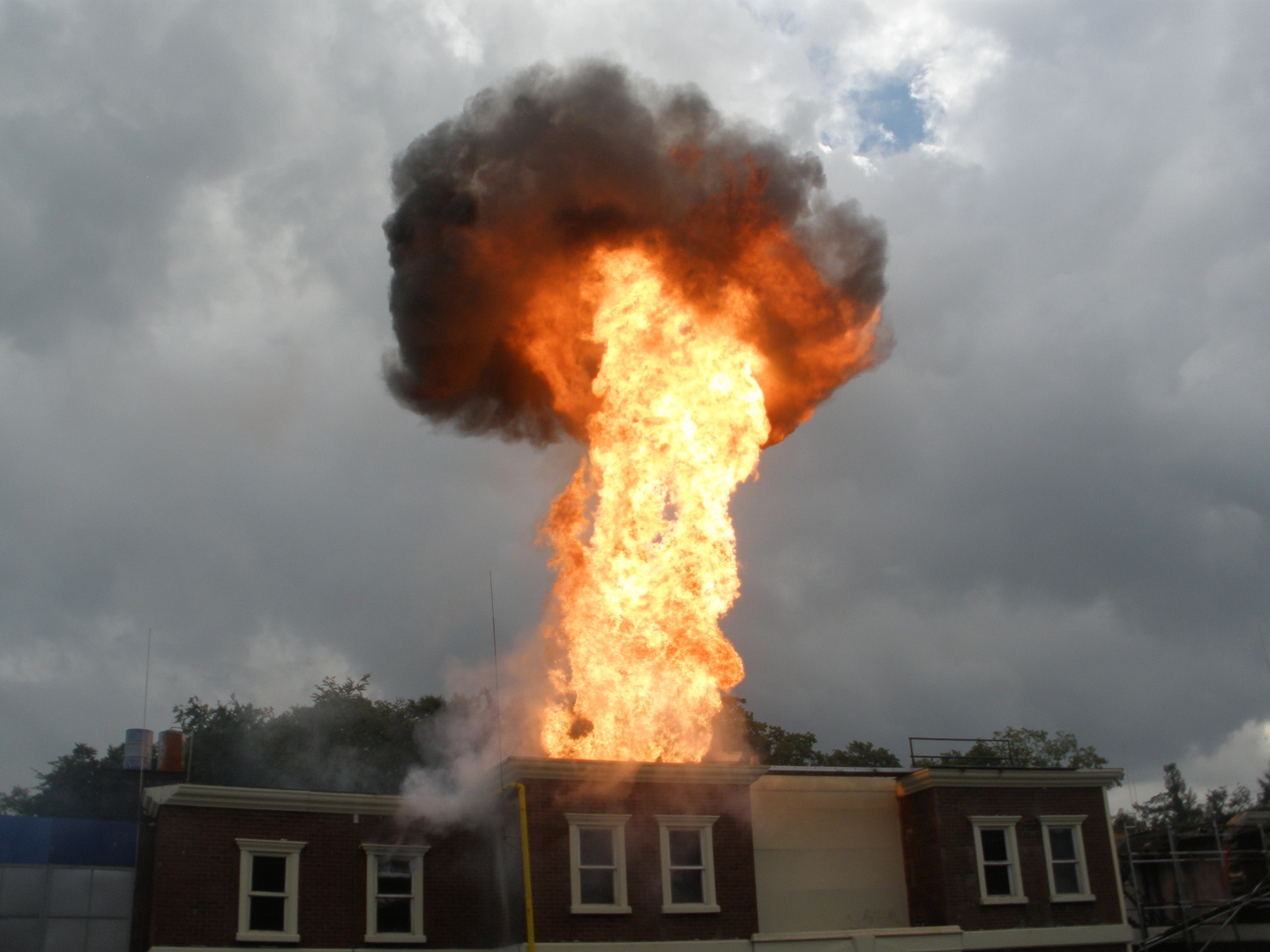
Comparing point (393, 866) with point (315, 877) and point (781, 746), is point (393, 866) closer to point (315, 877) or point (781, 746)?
point (315, 877)

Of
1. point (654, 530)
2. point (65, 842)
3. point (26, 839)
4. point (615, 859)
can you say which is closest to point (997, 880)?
point (615, 859)

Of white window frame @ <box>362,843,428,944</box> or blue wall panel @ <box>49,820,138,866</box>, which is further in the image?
white window frame @ <box>362,843,428,944</box>

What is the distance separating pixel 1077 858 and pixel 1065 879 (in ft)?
1.67

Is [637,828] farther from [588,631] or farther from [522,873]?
[588,631]

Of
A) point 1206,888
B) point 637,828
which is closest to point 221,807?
point 637,828

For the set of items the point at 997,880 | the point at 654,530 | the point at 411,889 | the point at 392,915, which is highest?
the point at 654,530

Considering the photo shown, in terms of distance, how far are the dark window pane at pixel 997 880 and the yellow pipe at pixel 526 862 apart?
9643 millimetres

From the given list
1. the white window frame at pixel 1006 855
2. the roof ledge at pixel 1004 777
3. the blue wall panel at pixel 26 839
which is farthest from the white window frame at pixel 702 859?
the blue wall panel at pixel 26 839

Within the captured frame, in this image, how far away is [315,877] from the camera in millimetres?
19750

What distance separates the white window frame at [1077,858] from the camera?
2219 centimetres

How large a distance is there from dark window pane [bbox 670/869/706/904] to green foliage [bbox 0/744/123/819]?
30.8 metres

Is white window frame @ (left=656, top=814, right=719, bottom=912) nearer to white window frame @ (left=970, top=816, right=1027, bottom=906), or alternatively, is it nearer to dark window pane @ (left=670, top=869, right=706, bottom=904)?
dark window pane @ (left=670, top=869, right=706, bottom=904)

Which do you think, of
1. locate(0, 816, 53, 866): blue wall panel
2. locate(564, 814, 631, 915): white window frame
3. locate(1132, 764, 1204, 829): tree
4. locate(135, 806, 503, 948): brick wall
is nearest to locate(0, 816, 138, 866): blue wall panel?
locate(0, 816, 53, 866): blue wall panel

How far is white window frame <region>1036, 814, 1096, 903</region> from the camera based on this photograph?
72.8 feet
